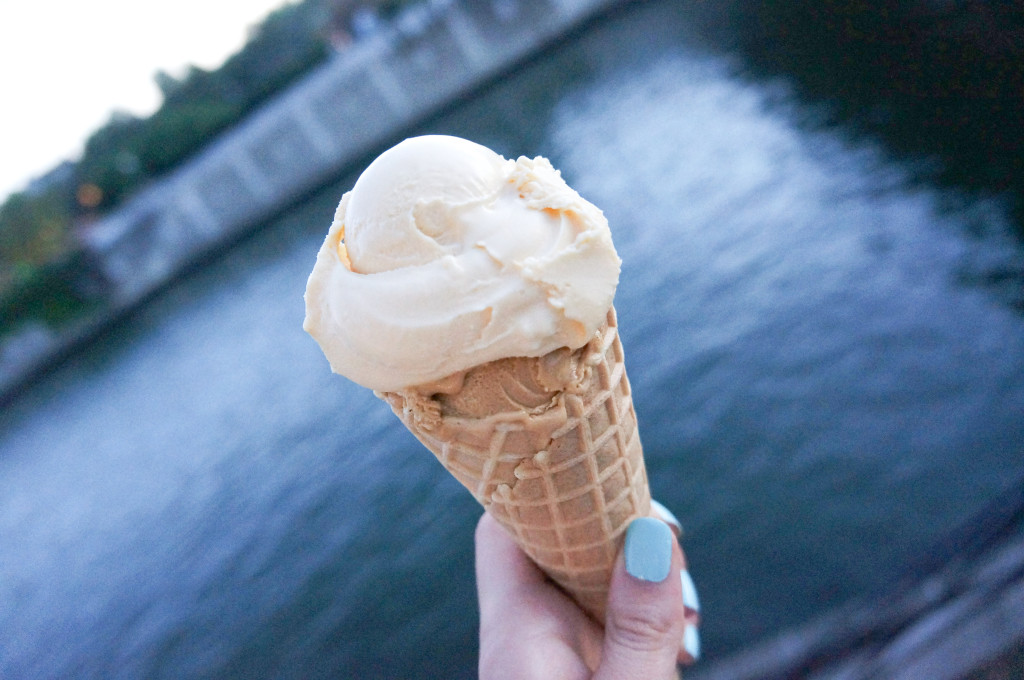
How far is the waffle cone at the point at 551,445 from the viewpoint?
4.17ft

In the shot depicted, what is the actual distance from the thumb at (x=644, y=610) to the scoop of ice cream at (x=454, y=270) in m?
0.76

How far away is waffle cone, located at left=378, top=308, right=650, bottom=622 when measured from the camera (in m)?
1.27

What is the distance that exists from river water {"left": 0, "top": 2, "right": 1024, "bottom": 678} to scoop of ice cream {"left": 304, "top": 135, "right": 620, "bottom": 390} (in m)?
2.35

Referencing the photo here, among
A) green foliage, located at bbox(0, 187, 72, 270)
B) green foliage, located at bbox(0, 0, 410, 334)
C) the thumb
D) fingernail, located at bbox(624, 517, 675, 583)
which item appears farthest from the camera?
green foliage, located at bbox(0, 187, 72, 270)

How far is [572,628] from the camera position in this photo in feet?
5.91

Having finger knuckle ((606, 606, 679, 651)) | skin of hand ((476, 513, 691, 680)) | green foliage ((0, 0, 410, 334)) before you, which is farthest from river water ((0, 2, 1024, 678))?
green foliage ((0, 0, 410, 334))

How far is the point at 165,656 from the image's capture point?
4.42 m

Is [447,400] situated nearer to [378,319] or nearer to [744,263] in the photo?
[378,319]

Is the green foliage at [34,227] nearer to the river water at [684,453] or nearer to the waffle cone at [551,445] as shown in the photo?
the river water at [684,453]

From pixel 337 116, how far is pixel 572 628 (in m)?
20.5

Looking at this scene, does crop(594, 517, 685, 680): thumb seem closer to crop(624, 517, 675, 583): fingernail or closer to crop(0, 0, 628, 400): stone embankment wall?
crop(624, 517, 675, 583): fingernail

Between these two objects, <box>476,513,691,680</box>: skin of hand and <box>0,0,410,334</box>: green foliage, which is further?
<box>0,0,410,334</box>: green foliage

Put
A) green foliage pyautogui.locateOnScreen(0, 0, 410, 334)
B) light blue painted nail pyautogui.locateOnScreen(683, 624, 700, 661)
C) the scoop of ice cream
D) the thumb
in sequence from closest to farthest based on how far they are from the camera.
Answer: the scoop of ice cream
the thumb
light blue painted nail pyautogui.locateOnScreen(683, 624, 700, 661)
green foliage pyautogui.locateOnScreen(0, 0, 410, 334)

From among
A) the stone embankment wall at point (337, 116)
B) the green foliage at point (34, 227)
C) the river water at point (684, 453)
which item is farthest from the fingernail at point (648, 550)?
the green foliage at point (34, 227)
